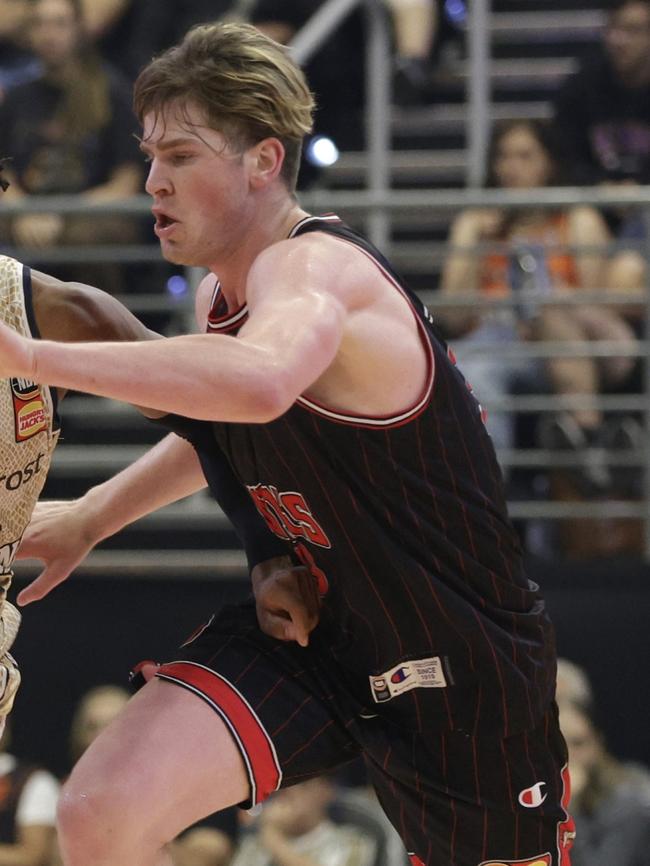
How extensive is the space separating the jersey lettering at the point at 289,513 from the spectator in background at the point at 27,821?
2.61 metres

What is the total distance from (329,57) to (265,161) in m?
3.90

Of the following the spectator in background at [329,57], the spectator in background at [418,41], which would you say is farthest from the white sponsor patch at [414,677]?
the spectator in background at [418,41]

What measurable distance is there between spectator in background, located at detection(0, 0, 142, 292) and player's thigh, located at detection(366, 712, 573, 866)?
3514 mm

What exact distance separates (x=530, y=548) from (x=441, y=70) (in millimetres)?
2790

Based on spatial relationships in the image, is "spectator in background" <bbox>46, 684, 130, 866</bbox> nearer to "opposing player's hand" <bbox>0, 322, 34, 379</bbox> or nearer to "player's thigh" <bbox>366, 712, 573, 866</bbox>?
"player's thigh" <bbox>366, 712, 573, 866</bbox>

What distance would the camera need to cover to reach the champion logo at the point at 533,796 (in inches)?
112

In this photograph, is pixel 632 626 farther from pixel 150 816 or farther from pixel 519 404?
pixel 150 816

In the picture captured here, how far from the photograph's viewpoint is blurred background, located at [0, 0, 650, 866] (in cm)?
513

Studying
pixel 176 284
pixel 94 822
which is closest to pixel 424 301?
pixel 176 284

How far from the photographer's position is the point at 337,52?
629cm

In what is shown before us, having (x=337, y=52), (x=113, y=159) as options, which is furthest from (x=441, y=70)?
(x=113, y=159)

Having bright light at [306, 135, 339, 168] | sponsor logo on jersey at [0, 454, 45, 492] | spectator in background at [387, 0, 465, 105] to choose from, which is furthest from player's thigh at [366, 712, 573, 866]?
spectator in background at [387, 0, 465, 105]

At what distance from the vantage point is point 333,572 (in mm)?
2715

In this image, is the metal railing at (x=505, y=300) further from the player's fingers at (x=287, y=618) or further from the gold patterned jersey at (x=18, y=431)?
the gold patterned jersey at (x=18, y=431)
